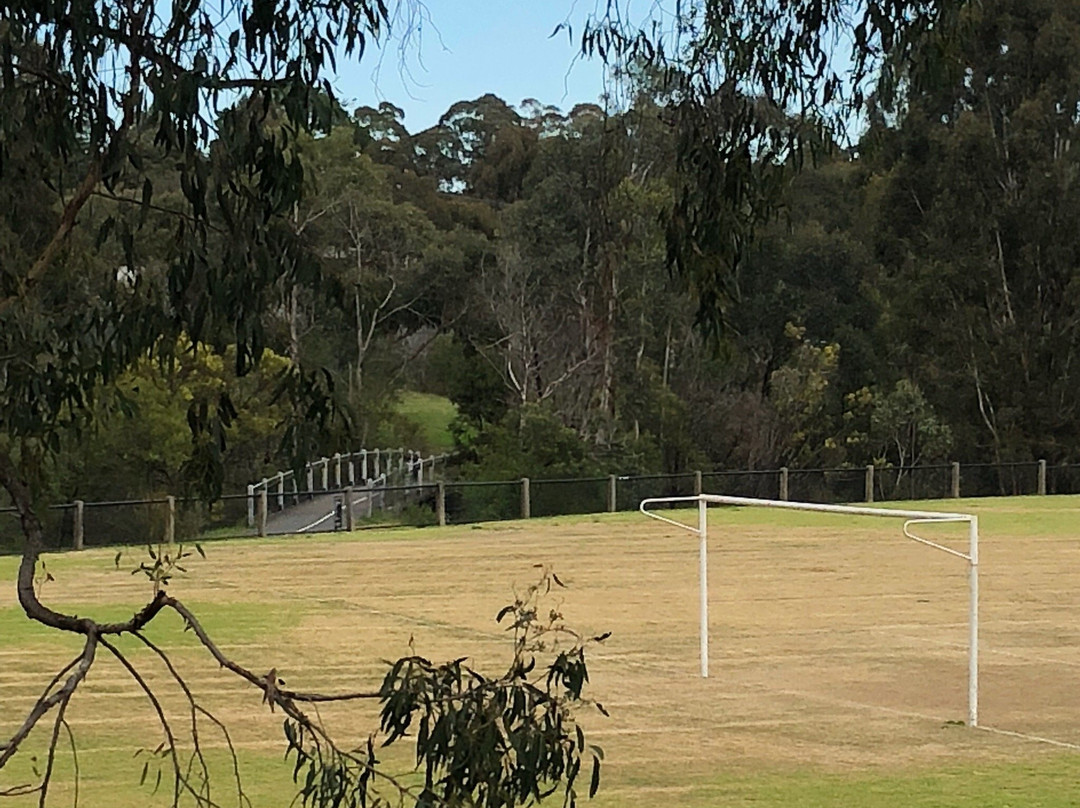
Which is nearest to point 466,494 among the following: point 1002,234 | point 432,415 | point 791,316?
point 791,316

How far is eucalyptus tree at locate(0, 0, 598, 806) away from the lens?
433cm

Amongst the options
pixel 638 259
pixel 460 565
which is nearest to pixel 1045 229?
pixel 638 259

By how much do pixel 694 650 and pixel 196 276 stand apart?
1125 cm

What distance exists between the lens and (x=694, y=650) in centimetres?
1559

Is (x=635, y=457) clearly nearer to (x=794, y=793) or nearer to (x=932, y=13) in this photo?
(x=794, y=793)

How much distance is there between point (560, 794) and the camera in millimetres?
9656

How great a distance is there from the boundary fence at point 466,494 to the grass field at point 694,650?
1.95 m

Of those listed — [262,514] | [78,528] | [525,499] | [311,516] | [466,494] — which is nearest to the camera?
[78,528]

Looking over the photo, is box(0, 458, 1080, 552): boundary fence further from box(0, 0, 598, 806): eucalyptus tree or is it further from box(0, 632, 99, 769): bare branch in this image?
box(0, 632, 99, 769): bare branch

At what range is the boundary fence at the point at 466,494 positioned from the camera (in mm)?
29109

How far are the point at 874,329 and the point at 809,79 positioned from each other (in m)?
38.5

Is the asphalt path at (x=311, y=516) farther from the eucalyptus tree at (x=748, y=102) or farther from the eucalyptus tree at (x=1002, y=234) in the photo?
the eucalyptus tree at (x=748, y=102)

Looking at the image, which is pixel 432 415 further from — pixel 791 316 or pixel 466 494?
pixel 466 494

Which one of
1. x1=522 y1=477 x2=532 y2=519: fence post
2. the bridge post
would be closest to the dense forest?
x1=522 y1=477 x2=532 y2=519: fence post
